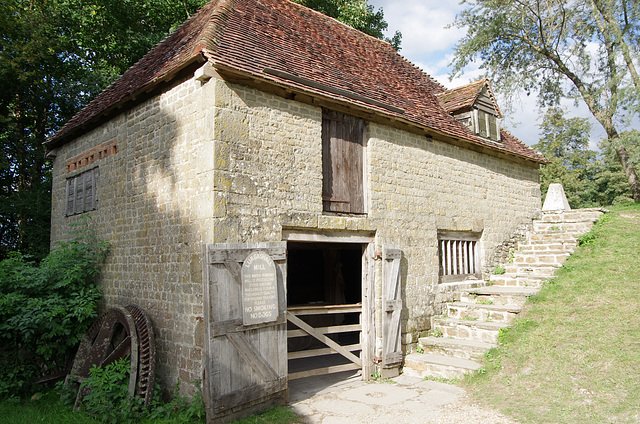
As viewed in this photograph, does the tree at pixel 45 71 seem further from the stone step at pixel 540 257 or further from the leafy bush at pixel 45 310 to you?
the stone step at pixel 540 257

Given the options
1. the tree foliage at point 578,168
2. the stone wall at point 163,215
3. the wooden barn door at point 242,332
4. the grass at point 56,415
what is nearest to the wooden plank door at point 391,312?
the wooden barn door at point 242,332

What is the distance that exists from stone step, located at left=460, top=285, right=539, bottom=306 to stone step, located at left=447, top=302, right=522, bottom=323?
0.21m

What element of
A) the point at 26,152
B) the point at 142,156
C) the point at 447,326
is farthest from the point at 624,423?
the point at 26,152

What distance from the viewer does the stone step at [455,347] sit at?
779 cm

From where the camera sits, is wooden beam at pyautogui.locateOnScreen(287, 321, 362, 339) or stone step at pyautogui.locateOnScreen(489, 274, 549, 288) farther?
stone step at pyautogui.locateOnScreen(489, 274, 549, 288)

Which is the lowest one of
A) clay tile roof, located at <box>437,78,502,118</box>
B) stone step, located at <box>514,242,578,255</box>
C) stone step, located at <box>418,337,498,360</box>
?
stone step, located at <box>418,337,498,360</box>

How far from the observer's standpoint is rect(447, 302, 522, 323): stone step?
8.58 meters

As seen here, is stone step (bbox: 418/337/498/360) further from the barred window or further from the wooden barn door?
the wooden barn door

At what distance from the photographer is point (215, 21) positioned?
754cm

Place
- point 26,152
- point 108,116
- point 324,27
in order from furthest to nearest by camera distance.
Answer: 1. point 26,152
2. point 324,27
3. point 108,116

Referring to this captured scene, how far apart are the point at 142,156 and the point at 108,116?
5.83ft

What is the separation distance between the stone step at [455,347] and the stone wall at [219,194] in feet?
1.23

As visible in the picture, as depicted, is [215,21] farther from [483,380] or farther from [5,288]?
[483,380]

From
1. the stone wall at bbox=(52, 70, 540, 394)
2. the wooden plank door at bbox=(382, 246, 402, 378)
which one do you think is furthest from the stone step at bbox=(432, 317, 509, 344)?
the wooden plank door at bbox=(382, 246, 402, 378)
